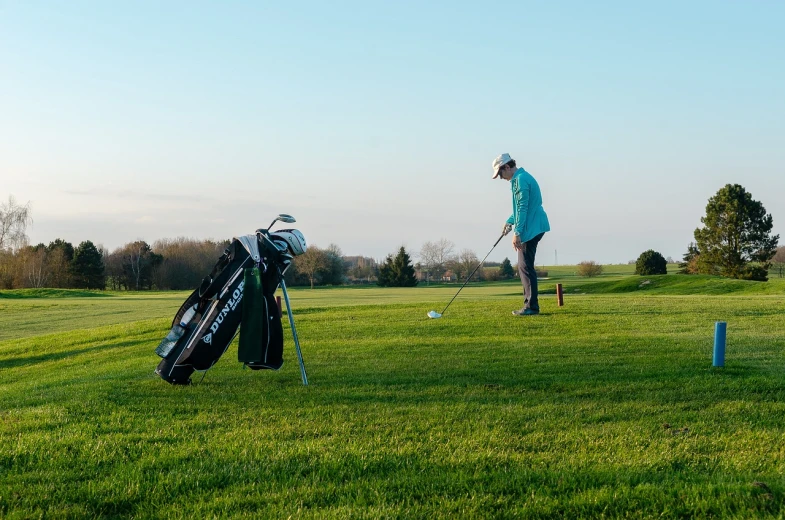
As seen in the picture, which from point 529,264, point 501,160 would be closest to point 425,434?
point 529,264

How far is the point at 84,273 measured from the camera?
76.1 meters

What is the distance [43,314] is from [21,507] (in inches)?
1004

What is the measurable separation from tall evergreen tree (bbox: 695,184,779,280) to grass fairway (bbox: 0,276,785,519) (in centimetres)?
5377

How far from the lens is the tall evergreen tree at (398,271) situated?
75312 mm

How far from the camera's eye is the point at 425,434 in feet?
15.8

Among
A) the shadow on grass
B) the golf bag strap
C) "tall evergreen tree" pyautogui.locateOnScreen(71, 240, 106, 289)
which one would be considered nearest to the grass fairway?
the golf bag strap

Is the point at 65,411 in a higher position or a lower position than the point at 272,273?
lower

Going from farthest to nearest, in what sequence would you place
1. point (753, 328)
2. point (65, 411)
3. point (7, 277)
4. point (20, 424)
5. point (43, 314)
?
point (7, 277), point (43, 314), point (753, 328), point (65, 411), point (20, 424)

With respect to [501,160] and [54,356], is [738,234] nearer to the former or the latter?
[501,160]

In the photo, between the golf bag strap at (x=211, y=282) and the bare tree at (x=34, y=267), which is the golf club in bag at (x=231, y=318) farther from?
the bare tree at (x=34, y=267)

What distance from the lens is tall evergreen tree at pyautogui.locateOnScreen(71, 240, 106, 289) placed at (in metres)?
75.5

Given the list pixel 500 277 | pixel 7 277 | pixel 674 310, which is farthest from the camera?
pixel 500 277

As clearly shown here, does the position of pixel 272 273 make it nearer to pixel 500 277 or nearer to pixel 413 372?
pixel 413 372

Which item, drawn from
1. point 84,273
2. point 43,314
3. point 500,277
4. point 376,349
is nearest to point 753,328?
point 376,349
